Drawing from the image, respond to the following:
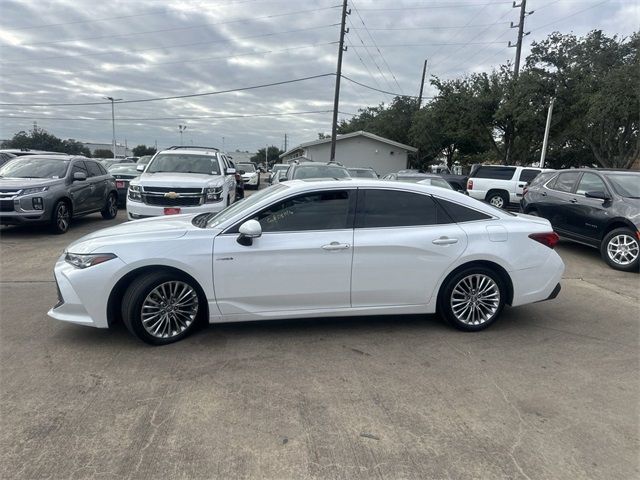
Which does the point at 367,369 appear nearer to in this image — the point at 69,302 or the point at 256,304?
the point at 256,304

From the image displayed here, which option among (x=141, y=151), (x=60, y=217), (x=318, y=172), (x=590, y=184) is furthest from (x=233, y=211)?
(x=141, y=151)

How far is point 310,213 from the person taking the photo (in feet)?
14.5

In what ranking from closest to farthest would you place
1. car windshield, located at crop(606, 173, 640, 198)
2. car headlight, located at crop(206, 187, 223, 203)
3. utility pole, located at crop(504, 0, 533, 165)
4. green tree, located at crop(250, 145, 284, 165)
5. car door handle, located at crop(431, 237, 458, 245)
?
1. car door handle, located at crop(431, 237, 458, 245)
2. car windshield, located at crop(606, 173, 640, 198)
3. car headlight, located at crop(206, 187, 223, 203)
4. utility pole, located at crop(504, 0, 533, 165)
5. green tree, located at crop(250, 145, 284, 165)

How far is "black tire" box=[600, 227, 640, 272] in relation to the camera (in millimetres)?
7500

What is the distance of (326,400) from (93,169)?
34.9ft

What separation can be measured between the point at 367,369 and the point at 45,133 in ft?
193

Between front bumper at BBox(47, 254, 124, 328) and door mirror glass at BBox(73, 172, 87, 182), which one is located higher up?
door mirror glass at BBox(73, 172, 87, 182)

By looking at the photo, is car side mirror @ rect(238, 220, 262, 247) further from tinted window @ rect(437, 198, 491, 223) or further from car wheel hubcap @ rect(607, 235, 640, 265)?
car wheel hubcap @ rect(607, 235, 640, 265)

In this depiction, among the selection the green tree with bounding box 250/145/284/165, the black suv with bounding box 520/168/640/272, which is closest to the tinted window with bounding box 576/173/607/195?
the black suv with bounding box 520/168/640/272

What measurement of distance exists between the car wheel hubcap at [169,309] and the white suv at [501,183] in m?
14.1

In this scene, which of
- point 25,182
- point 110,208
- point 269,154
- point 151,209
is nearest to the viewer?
point 151,209

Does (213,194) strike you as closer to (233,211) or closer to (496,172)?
(233,211)

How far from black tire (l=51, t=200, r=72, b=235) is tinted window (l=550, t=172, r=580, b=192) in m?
10.4

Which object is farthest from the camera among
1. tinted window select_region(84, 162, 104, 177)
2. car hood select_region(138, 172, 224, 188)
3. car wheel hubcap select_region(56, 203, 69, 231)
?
tinted window select_region(84, 162, 104, 177)
